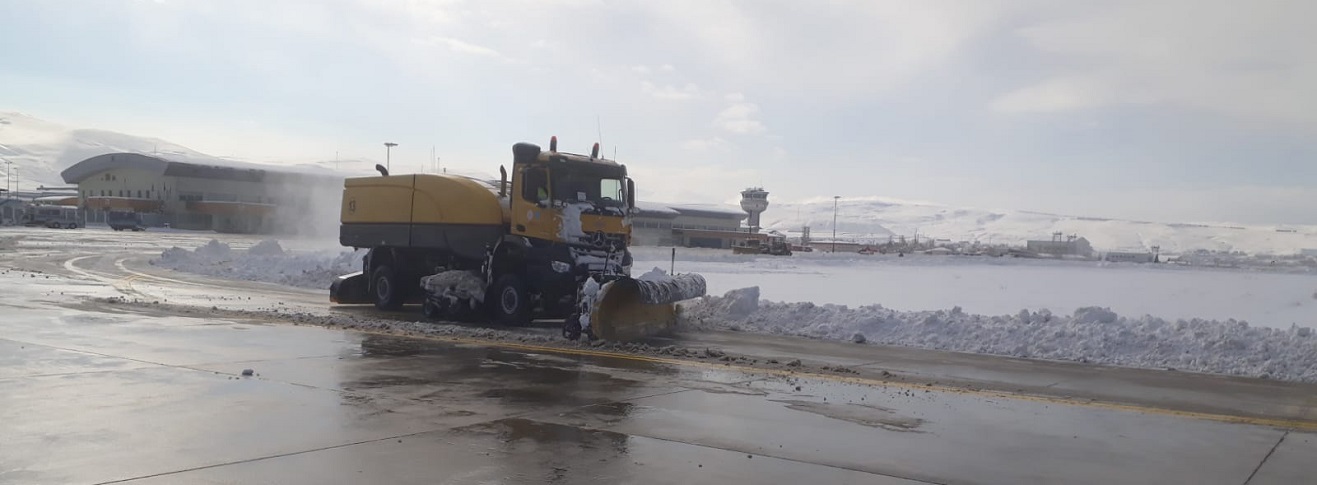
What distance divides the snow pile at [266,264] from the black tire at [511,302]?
12.8 metres

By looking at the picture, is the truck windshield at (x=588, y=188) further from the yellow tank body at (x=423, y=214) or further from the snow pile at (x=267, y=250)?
the snow pile at (x=267, y=250)

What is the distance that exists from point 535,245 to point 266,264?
66.8 ft

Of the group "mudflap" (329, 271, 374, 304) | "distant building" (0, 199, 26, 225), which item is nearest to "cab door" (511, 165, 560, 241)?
Result: "mudflap" (329, 271, 374, 304)

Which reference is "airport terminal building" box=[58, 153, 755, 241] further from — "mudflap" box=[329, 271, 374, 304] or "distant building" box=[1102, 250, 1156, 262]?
"mudflap" box=[329, 271, 374, 304]

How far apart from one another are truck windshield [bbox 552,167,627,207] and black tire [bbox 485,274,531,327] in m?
1.80

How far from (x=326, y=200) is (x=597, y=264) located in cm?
4693

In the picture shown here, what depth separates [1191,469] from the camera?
733 centimetres

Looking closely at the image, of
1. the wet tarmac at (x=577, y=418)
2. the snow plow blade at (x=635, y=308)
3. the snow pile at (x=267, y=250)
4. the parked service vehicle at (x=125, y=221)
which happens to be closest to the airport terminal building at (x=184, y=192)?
the parked service vehicle at (x=125, y=221)

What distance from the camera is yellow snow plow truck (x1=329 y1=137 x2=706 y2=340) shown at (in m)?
16.5

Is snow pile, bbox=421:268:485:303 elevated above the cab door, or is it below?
below

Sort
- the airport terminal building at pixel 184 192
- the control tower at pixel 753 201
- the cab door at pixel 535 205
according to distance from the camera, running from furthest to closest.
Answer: the control tower at pixel 753 201 → the airport terminal building at pixel 184 192 → the cab door at pixel 535 205

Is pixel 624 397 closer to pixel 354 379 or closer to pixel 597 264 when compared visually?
pixel 354 379

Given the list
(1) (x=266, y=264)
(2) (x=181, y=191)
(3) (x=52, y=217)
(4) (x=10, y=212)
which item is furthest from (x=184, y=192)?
(1) (x=266, y=264)

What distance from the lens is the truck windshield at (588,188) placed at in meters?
17.6
